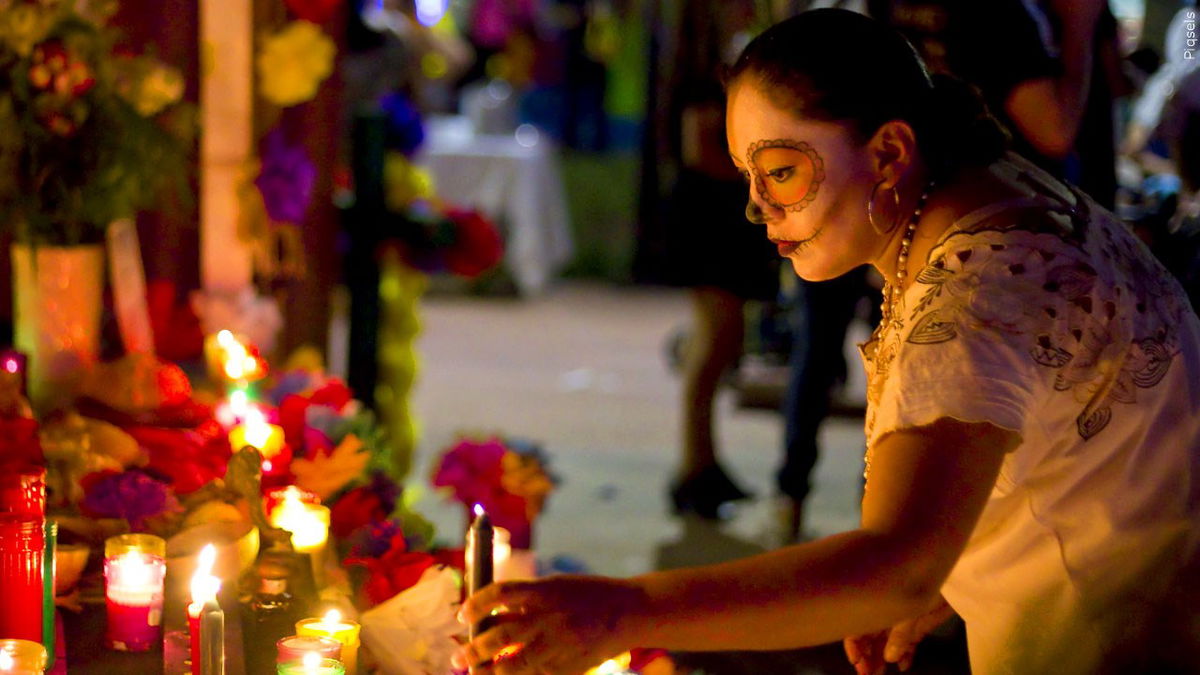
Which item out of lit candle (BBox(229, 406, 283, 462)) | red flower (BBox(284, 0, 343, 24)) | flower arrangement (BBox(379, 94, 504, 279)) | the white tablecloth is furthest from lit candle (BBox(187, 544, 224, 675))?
the white tablecloth

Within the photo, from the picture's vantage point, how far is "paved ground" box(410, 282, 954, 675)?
4082 millimetres

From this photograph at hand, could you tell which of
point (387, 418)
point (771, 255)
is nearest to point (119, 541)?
point (387, 418)

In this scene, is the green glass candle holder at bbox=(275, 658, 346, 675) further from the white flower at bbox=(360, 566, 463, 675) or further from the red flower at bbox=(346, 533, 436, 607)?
the red flower at bbox=(346, 533, 436, 607)

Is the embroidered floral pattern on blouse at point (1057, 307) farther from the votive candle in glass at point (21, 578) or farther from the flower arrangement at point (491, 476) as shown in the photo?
the flower arrangement at point (491, 476)

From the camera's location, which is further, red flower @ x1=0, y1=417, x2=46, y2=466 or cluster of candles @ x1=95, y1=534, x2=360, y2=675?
red flower @ x1=0, y1=417, x2=46, y2=466

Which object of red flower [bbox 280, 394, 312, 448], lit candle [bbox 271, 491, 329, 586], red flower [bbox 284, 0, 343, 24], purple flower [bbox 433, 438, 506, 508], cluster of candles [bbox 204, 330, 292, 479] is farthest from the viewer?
red flower [bbox 284, 0, 343, 24]

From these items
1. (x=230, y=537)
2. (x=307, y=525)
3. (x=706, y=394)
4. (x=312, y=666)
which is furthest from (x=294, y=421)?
(x=706, y=394)

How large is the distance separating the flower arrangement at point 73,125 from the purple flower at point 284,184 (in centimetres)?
59

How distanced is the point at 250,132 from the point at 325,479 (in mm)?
1346

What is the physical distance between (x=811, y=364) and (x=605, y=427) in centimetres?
206

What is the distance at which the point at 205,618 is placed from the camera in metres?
1.49

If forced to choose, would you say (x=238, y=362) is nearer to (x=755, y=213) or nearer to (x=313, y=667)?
(x=313, y=667)

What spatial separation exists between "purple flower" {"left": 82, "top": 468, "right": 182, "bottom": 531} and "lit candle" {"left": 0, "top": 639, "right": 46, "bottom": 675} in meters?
0.50

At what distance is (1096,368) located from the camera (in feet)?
4.34
